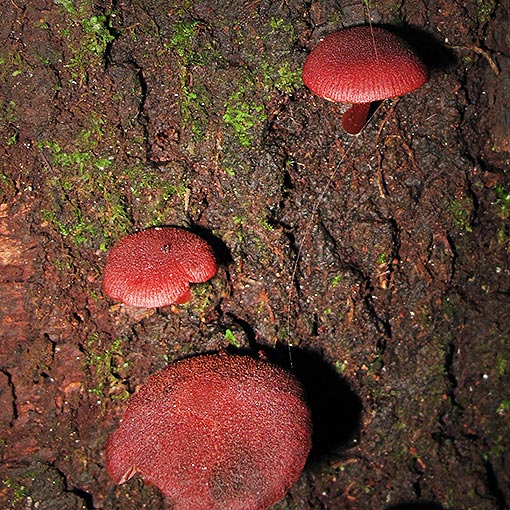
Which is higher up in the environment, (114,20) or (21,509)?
(114,20)

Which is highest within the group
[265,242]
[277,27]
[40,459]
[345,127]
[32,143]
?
[277,27]

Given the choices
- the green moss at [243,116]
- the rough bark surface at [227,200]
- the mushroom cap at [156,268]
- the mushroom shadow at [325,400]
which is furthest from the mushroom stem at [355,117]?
the mushroom shadow at [325,400]

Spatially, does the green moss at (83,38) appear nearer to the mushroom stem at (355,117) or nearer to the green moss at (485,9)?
the mushroom stem at (355,117)

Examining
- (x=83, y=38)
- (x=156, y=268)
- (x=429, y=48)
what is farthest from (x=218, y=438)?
(x=429, y=48)

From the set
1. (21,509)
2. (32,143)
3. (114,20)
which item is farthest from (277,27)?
(21,509)

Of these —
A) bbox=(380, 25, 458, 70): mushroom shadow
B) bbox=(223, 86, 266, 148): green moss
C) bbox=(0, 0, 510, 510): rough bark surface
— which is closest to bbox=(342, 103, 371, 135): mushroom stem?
bbox=(0, 0, 510, 510): rough bark surface

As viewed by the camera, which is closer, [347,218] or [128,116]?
[128,116]

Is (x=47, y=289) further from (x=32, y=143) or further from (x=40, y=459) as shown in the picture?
(x=40, y=459)
